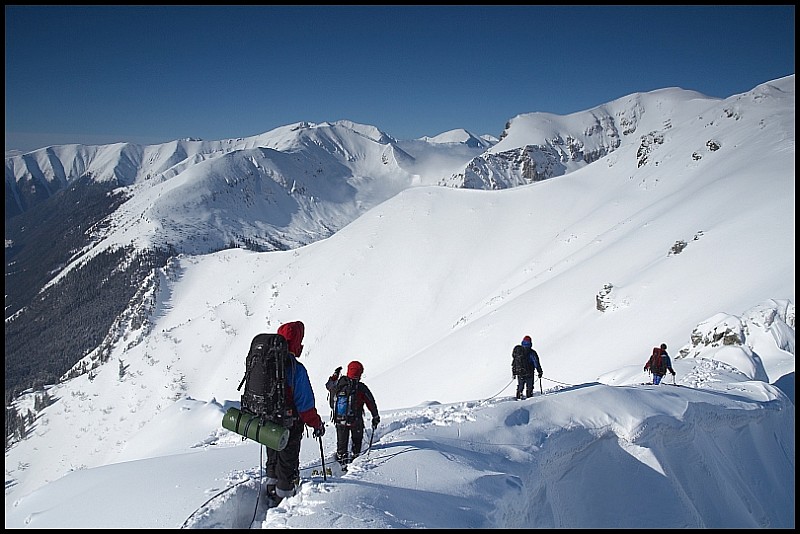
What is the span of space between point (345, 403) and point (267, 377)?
212 cm

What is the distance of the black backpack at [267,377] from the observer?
576 cm

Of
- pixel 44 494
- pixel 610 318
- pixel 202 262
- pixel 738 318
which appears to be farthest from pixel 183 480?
pixel 202 262

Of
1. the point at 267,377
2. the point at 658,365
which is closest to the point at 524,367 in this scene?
the point at 658,365

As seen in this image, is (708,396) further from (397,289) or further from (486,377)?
(397,289)

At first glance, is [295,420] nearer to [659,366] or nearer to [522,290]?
[659,366]

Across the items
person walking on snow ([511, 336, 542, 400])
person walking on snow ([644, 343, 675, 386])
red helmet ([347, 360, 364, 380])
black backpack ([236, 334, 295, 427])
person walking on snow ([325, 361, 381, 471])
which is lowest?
person walking on snow ([644, 343, 675, 386])

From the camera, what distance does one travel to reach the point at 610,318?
90.4ft

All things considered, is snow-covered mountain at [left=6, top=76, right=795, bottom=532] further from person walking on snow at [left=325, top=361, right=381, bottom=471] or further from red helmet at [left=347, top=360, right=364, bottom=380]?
red helmet at [left=347, top=360, right=364, bottom=380]

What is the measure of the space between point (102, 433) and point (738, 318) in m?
63.7

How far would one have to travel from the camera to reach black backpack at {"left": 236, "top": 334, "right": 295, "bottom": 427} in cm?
576

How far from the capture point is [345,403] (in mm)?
7570

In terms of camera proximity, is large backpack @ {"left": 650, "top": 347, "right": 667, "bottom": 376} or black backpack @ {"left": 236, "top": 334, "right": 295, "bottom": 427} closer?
black backpack @ {"left": 236, "top": 334, "right": 295, "bottom": 427}

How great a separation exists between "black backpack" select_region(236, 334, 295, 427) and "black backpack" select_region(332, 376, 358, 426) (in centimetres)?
175

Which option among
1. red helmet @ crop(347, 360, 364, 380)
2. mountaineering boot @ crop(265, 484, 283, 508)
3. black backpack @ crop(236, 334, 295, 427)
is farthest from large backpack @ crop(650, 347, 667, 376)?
black backpack @ crop(236, 334, 295, 427)
